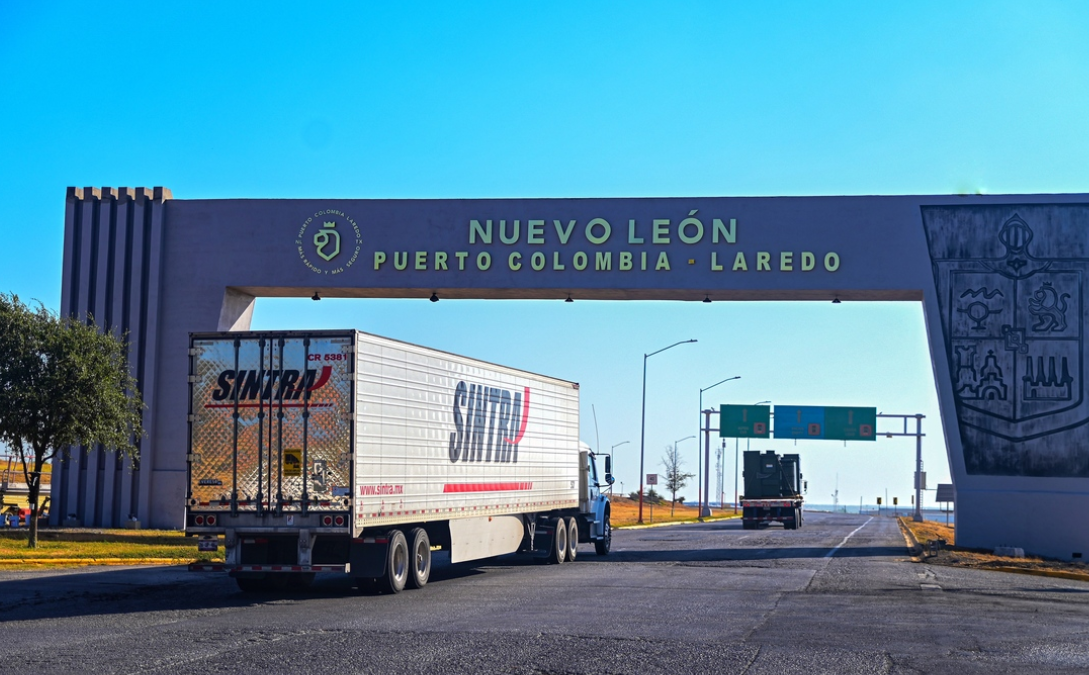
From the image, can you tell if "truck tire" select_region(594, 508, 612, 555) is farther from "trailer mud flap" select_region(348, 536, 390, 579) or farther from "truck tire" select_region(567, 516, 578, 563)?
"trailer mud flap" select_region(348, 536, 390, 579)

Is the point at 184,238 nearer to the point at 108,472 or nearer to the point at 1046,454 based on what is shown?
the point at 108,472

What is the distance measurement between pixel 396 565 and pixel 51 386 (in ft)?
42.1

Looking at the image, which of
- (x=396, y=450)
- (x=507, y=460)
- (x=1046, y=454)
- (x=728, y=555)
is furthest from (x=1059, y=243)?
(x=396, y=450)

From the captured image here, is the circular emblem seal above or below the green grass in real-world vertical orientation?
above

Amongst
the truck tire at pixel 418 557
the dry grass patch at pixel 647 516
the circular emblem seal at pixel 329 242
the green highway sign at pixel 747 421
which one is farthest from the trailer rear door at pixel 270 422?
the green highway sign at pixel 747 421

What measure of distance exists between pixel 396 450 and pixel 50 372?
1288 cm

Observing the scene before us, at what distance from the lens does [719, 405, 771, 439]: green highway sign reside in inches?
2940

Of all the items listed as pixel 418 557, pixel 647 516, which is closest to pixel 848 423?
pixel 647 516

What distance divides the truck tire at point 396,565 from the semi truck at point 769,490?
37.5 metres

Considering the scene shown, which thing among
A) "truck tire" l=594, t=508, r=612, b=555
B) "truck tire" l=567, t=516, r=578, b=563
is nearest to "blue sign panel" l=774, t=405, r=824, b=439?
"truck tire" l=594, t=508, r=612, b=555

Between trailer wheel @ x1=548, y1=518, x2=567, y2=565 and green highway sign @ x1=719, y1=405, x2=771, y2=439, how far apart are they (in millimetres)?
48054

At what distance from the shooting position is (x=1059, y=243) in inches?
1271

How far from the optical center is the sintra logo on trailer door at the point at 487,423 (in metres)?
21.6

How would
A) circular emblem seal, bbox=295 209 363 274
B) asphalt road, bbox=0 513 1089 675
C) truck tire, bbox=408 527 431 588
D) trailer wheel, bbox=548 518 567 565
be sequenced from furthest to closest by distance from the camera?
circular emblem seal, bbox=295 209 363 274 → trailer wheel, bbox=548 518 567 565 → truck tire, bbox=408 527 431 588 → asphalt road, bbox=0 513 1089 675
